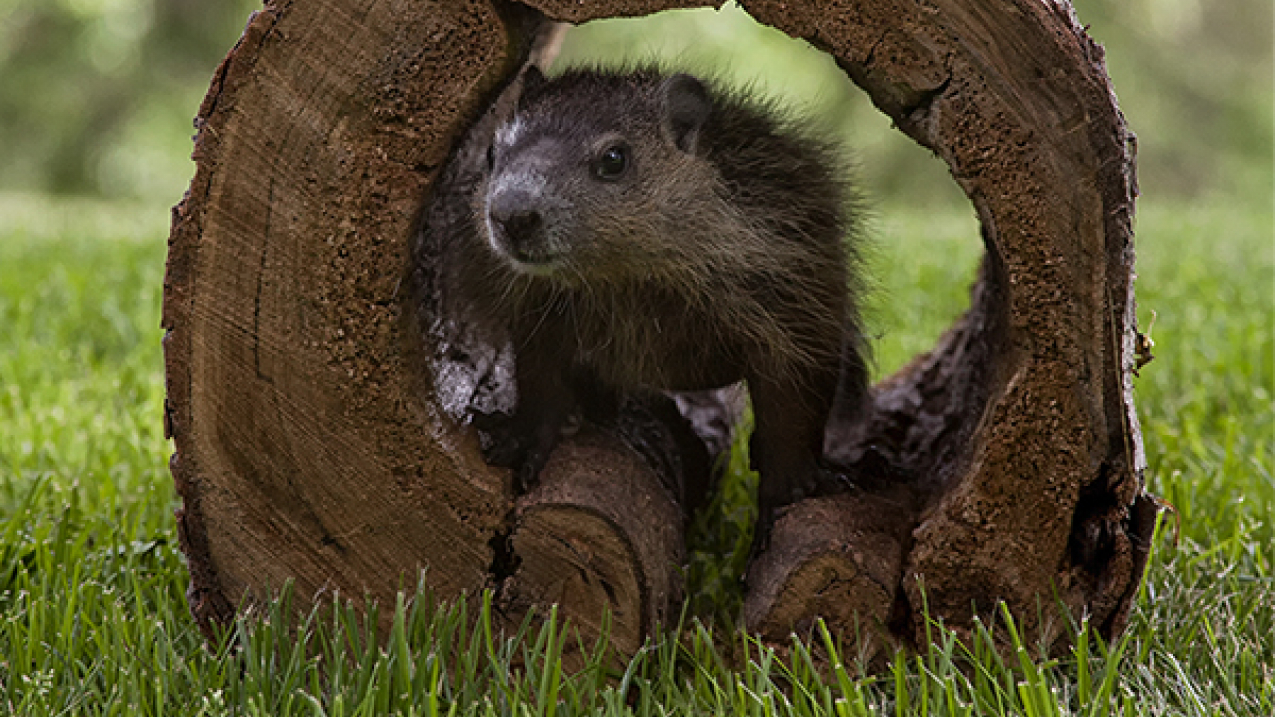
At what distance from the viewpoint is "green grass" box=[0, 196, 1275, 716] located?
7.63 feet

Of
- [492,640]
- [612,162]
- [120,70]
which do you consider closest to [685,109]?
[612,162]

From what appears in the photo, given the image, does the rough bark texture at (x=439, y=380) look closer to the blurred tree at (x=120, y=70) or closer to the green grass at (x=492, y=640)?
the green grass at (x=492, y=640)

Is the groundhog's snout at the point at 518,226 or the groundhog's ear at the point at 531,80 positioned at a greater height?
the groundhog's ear at the point at 531,80

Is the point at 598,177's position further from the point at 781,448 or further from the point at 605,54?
the point at 605,54

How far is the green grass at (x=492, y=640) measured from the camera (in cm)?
232

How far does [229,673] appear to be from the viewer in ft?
7.84

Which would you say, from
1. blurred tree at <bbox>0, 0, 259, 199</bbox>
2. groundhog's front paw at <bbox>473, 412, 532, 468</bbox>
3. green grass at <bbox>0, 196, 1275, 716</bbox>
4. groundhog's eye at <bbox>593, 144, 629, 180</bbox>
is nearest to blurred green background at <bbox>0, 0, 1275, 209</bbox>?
blurred tree at <bbox>0, 0, 259, 199</bbox>

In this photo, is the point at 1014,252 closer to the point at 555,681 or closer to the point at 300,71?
the point at 555,681

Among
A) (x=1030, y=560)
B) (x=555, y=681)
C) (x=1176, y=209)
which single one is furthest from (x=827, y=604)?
(x=1176, y=209)

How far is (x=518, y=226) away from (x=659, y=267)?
0.37m

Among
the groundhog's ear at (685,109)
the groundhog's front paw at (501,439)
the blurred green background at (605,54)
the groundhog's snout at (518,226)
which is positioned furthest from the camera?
the blurred green background at (605,54)

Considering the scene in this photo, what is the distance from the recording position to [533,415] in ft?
9.71

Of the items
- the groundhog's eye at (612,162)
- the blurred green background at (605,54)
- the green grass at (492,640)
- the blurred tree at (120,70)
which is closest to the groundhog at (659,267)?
the groundhog's eye at (612,162)

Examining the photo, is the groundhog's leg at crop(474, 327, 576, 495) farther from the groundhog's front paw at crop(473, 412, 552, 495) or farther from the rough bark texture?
the rough bark texture
